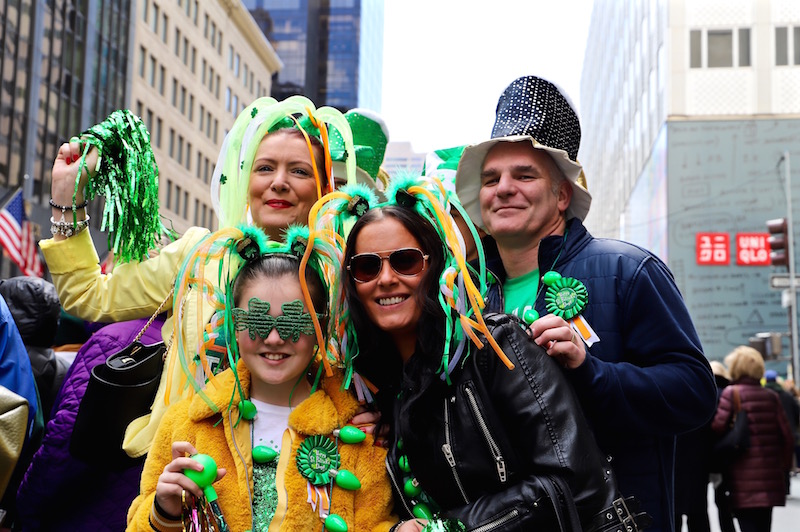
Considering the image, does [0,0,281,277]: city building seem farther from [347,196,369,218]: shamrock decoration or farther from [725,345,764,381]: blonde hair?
[347,196,369,218]: shamrock decoration

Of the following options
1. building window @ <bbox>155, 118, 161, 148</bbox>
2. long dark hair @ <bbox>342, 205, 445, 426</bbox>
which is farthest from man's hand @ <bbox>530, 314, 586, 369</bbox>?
building window @ <bbox>155, 118, 161, 148</bbox>

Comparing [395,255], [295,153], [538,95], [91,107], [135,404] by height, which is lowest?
[135,404]

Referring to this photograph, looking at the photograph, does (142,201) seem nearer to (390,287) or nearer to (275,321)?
(275,321)

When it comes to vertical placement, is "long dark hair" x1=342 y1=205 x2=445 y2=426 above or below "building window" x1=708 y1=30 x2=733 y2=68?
below

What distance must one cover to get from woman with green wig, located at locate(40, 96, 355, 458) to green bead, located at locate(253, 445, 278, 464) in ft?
1.87

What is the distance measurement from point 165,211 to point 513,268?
4343 cm

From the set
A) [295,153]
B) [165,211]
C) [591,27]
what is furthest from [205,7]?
[295,153]

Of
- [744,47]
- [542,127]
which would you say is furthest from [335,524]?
[744,47]

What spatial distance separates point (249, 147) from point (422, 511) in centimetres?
154

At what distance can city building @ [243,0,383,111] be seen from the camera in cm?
9825

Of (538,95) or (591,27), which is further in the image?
(591,27)

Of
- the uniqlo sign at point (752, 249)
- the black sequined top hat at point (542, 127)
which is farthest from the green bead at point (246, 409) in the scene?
the uniqlo sign at point (752, 249)

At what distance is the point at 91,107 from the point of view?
1439 inches

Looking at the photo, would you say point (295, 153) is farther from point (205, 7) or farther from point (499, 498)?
point (205, 7)
